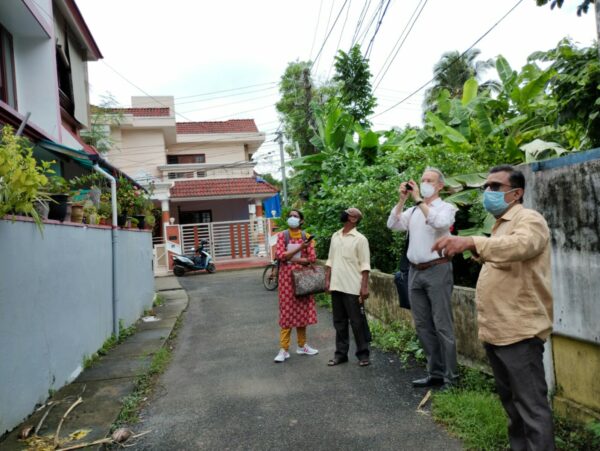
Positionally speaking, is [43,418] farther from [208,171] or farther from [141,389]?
[208,171]

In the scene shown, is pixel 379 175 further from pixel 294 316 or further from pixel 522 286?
pixel 522 286

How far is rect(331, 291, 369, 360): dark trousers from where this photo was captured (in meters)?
5.38

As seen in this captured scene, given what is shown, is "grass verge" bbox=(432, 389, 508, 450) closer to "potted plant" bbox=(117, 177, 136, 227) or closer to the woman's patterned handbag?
the woman's patterned handbag

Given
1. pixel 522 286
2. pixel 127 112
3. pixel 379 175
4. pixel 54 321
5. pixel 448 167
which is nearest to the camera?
pixel 522 286

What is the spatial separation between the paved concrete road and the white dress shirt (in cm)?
128

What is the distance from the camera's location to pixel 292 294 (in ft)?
19.4

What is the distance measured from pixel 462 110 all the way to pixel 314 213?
4.10 metres

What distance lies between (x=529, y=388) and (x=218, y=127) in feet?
82.8

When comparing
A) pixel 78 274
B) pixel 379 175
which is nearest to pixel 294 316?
pixel 78 274

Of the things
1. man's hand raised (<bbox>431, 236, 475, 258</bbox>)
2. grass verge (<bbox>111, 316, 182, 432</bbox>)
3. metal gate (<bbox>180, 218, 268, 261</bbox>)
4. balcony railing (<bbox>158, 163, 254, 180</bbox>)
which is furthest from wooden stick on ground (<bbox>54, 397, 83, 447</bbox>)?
balcony railing (<bbox>158, 163, 254, 180</bbox>)

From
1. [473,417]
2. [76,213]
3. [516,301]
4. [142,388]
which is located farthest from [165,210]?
[516,301]

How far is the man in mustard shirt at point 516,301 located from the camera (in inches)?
102

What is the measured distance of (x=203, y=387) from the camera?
5023 millimetres

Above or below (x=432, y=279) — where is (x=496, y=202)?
above
